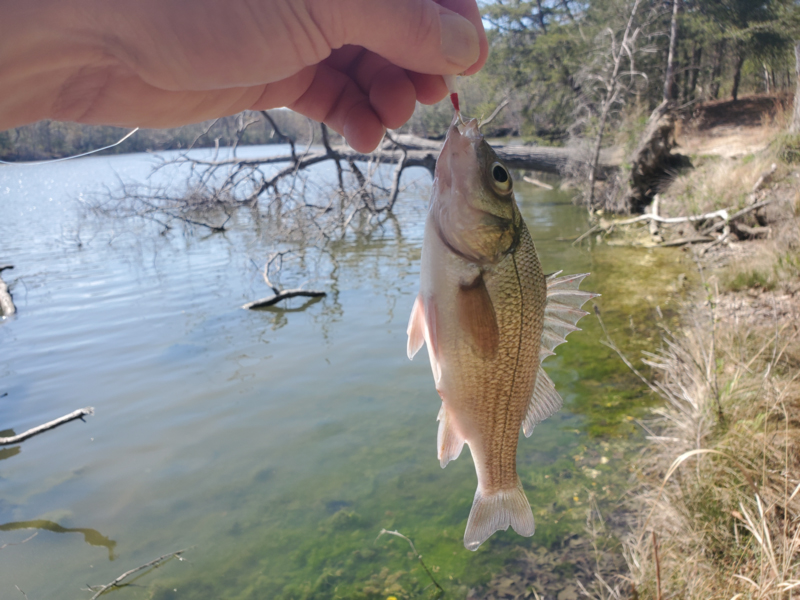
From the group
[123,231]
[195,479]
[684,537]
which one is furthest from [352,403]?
[123,231]

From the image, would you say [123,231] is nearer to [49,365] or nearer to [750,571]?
[49,365]

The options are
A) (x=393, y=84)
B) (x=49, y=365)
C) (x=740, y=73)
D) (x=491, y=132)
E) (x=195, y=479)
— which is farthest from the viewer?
(x=491, y=132)

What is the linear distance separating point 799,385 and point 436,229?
4.56 meters

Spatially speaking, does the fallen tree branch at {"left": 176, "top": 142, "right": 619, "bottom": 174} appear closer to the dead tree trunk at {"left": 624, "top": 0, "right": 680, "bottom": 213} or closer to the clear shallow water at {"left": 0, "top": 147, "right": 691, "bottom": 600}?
the dead tree trunk at {"left": 624, "top": 0, "right": 680, "bottom": 213}

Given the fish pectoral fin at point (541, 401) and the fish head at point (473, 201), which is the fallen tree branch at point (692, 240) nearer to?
the fish pectoral fin at point (541, 401)

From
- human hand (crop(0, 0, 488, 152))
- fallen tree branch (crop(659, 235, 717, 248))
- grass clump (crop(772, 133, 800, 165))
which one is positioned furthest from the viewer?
fallen tree branch (crop(659, 235, 717, 248))

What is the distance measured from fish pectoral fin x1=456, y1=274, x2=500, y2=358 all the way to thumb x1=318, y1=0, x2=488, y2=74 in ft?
2.67

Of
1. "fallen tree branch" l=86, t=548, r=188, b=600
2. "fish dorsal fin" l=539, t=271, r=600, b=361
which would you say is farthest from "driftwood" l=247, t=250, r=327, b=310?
"fish dorsal fin" l=539, t=271, r=600, b=361

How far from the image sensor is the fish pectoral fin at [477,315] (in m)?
1.86

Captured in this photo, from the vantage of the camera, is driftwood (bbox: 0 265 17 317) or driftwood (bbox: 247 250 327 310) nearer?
driftwood (bbox: 247 250 327 310)

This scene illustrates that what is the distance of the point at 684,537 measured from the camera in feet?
13.1

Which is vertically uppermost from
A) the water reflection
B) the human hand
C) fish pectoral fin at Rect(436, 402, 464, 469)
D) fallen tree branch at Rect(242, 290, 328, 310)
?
the human hand

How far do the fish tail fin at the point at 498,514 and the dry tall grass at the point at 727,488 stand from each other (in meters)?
1.31

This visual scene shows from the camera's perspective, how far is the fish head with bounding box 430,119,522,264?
74.8 inches
